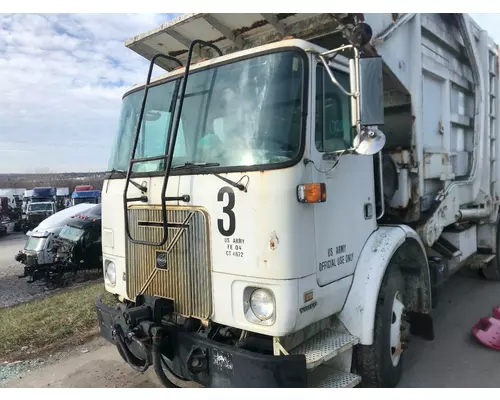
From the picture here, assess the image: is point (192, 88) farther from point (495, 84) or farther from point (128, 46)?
point (495, 84)

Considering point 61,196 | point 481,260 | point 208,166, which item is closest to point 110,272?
point 208,166

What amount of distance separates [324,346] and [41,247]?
8.85m

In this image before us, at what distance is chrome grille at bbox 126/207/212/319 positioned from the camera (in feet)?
9.07

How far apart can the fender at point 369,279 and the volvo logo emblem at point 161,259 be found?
130cm

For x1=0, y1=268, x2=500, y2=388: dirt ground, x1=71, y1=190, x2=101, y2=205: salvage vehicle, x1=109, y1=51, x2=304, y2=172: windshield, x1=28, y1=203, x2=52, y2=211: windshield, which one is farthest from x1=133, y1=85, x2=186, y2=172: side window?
x1=28, y1=203, x2=52, y2=211: windshield

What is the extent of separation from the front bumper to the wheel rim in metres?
1.19

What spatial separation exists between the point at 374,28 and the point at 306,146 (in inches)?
56.5

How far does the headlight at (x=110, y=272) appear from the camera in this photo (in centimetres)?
353

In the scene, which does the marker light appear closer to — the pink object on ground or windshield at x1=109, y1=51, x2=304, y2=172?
windshield at x1=109, y1=51, x2=304, y2=172

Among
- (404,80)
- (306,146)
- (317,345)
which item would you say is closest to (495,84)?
(404,80)

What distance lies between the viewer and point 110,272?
357cm

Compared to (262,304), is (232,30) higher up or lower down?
higher up

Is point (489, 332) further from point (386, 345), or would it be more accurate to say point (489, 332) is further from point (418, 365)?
point (386, 345)

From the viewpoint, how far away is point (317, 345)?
277 cm
